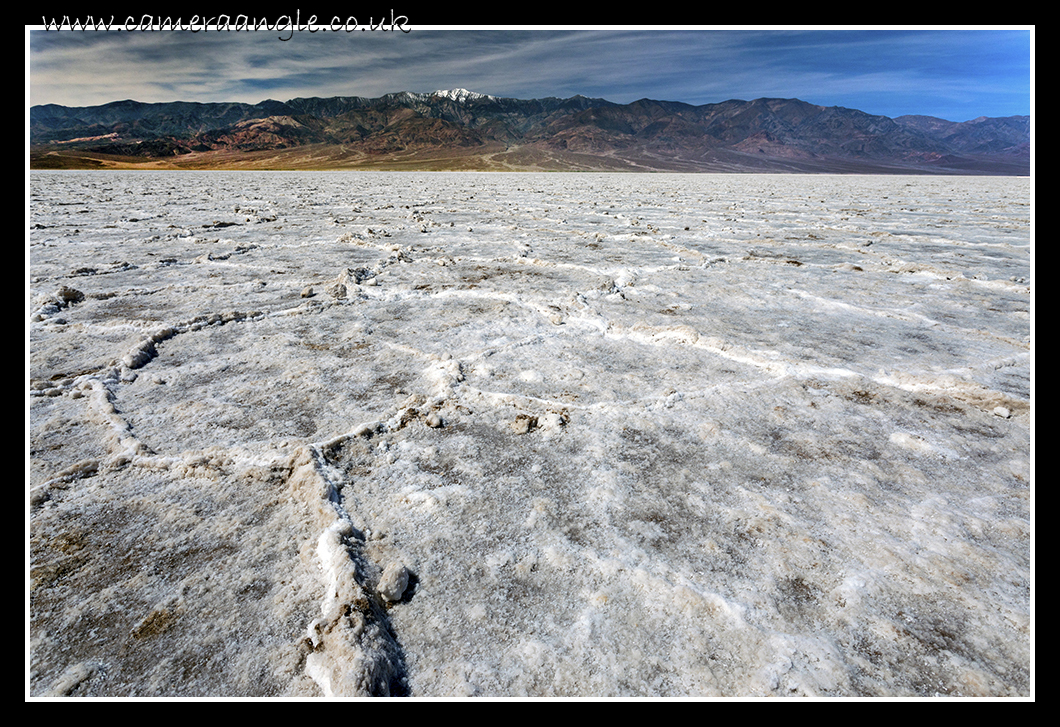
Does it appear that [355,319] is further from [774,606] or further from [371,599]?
[774,606]

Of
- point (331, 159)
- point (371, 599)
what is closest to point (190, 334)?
point (371, 599)

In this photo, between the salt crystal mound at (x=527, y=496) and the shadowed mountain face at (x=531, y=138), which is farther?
the shadowed mountain face at (x=531, y=138)

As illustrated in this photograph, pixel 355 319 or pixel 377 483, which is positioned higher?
pixel 355 319

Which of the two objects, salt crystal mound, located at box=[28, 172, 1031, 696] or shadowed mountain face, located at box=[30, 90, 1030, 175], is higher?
shadowed mountain face, located at box=[30, 90, 1030, 175]

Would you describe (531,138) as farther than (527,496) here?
Yes

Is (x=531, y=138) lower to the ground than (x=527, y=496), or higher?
higher
